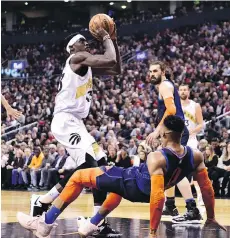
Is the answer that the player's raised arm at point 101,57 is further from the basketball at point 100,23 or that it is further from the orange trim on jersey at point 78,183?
the orange trim on jersey at point 78,183

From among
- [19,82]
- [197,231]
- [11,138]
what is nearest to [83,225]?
[197,231]

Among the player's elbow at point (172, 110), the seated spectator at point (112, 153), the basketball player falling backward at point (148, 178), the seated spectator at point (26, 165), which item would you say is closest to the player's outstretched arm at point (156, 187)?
the basketball player falling backward at point (148, 178)

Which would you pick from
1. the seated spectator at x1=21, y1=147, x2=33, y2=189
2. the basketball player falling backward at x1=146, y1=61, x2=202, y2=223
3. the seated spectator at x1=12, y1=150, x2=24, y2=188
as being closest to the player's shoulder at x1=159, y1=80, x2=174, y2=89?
the basketball player falling backward at x1=146, y1=61, x2=202, y2=223

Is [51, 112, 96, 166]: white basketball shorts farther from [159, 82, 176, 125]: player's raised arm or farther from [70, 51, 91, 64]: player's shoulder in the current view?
[159, 82, 176, 125]: player's raised arm

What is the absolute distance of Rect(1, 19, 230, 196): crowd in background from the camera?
1530 centimetres

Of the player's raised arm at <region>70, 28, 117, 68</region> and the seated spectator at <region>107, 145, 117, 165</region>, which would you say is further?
the seated spectator at <region>107, 145, 117, 165</region>

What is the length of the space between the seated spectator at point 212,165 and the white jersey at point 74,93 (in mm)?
6752

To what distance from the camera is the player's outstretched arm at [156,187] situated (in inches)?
212

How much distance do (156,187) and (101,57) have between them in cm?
177

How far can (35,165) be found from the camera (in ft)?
56.7

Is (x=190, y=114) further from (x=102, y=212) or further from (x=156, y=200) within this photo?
(x=156, y=200)

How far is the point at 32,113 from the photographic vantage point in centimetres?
2438

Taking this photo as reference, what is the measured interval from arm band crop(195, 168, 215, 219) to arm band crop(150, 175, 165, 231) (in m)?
0.56

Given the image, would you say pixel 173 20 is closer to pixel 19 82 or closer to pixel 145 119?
pixel 19 82
